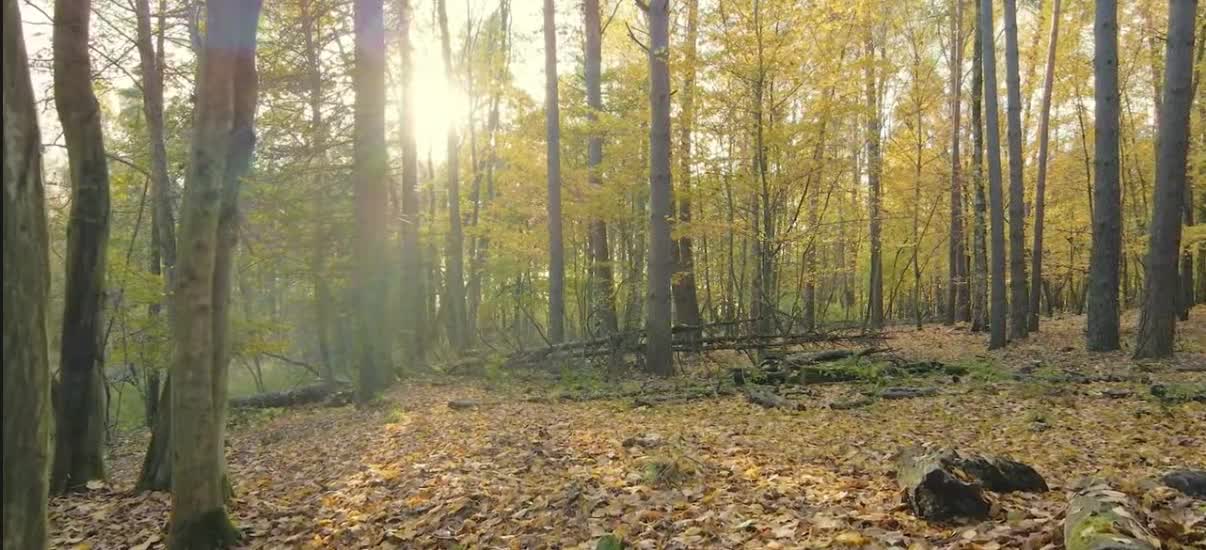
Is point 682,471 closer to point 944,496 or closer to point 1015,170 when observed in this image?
point 944,496

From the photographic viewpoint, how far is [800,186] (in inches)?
566

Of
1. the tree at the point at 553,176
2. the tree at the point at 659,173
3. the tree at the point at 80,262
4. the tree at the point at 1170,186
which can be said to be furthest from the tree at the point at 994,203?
the tree at the point at 80,262

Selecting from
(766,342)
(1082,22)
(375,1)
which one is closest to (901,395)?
(766,342)

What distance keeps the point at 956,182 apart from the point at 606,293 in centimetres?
1046

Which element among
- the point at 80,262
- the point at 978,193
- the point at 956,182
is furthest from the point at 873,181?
the point at 80,262

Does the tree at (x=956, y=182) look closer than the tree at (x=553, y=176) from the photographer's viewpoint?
No

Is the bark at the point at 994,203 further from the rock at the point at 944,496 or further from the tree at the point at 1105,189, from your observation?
the rock at the point at 944,496

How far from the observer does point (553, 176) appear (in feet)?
54.3

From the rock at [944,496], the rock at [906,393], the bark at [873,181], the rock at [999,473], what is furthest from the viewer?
the bark at [873,181]

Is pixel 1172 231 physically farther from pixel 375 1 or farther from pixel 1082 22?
pixel 375 1

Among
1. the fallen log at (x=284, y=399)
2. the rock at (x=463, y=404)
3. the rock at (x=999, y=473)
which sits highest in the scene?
the rock at (x=999, y=473)

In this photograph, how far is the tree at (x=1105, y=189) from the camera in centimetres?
1145

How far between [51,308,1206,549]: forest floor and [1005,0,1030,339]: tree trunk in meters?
5.06

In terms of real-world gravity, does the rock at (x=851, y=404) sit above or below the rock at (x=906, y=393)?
below
